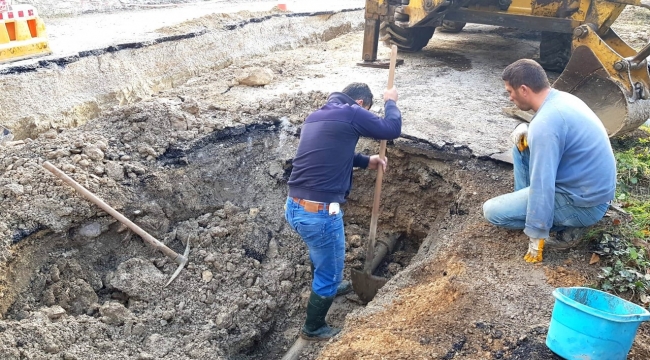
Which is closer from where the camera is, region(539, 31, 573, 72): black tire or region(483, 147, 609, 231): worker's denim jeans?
region(483, 147, 609, 231): worker's denim jeans

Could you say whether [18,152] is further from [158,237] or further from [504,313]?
[504,313]

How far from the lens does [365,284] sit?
4.58 m

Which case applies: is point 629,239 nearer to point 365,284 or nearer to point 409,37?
point 365,284

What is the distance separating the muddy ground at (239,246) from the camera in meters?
3.19

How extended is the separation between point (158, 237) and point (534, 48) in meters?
8.20

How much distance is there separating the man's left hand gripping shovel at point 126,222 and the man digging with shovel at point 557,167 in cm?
259

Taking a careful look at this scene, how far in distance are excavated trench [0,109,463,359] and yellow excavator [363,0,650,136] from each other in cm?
190

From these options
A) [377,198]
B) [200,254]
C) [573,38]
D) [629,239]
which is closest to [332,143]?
[377,198]

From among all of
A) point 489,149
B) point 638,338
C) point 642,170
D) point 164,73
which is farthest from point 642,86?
point 164,73

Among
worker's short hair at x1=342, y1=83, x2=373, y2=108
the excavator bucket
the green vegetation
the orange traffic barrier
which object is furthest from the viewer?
the orange traffic barrier

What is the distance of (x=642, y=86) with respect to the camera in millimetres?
5082

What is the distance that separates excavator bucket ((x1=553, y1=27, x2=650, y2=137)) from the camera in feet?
16.7

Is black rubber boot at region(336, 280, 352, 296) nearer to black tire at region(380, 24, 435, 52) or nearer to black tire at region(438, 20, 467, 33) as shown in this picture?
black tire at region(380, 24, 435, 52)

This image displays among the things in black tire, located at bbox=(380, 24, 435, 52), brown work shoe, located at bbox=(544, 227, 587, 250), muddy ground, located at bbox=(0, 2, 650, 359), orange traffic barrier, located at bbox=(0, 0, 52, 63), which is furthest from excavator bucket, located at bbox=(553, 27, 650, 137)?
orange traffic barrier, located at bbox=(0, 0, 52, 63)
